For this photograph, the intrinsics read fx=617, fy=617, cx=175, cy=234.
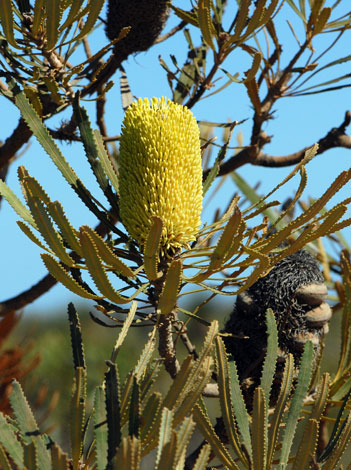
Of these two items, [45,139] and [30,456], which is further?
[45,139]

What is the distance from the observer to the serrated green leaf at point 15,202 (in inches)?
21.4

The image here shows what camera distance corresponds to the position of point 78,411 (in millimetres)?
462

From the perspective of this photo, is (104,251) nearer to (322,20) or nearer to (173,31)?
(322,20)

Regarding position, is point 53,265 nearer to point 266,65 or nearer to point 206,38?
point 206,38

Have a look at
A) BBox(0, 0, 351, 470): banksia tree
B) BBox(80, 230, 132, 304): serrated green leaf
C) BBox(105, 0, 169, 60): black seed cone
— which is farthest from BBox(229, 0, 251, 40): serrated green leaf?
BBox(80, 230, 132, 304): serrated green leaf

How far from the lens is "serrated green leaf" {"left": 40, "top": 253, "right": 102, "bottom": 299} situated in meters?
0.48

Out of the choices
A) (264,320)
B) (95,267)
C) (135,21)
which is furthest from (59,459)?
(135,21)

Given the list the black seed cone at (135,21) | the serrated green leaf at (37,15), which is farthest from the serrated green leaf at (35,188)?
the black seed cone at (135,21)

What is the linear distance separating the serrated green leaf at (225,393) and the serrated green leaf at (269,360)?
0.12ft

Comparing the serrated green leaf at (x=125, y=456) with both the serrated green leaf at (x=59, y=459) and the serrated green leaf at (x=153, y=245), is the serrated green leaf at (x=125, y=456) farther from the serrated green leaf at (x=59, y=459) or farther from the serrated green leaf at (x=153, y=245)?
the serrated green leaf at (x=153, y=245)

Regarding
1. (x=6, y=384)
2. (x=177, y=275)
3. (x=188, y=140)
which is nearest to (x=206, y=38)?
(x=188, y=140)

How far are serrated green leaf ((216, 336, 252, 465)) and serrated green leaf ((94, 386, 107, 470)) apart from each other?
121mm

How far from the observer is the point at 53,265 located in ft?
1.58

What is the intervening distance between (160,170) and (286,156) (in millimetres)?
503
